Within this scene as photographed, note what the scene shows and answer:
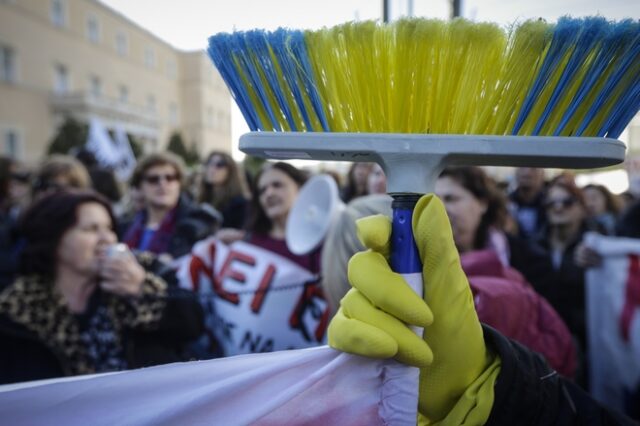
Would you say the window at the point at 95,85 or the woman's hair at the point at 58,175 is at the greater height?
the window at the point at 95,85

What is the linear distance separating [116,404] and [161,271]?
136cm

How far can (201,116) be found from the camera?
32438 millimetres

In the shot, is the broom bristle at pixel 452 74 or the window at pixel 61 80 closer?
the broom bristle at pixel 452 74

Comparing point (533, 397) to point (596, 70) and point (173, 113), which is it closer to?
point (596, 70)

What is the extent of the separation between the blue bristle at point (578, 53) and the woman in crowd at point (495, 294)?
0.56 m

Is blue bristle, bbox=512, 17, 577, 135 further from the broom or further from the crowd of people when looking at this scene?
the crowd of people

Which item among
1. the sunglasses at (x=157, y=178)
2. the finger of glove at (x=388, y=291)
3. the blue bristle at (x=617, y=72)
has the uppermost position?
the blue bristle at (x=617, y=72)

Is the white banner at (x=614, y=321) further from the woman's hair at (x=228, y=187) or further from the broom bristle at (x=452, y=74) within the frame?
the woman's hair at (x=228, y=187)

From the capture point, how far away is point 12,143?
21.2m

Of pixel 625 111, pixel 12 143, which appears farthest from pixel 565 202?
pixel 12 143

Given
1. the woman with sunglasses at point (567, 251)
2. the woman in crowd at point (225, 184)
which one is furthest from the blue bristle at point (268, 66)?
the woman in crowd at point (225, 184)

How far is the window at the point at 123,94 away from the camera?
26.6 meters

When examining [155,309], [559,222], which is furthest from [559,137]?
[559,222]

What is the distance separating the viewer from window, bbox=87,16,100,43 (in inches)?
971
